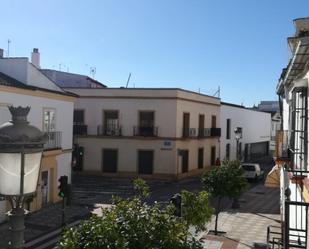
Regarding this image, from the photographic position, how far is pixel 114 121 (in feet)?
122

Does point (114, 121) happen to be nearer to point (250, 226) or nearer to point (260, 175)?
point (260, 175)

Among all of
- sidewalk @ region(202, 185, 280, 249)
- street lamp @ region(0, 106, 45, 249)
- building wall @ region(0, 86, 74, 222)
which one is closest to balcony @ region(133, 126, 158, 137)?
sidewalk @ region(202, 185, 280, 249)

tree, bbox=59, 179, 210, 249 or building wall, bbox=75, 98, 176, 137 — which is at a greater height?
building wall, bbox=75, 98, 176, 137

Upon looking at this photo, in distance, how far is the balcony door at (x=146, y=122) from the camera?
120 ft

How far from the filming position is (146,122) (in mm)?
36750

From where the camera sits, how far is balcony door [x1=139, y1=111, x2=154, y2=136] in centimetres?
3650

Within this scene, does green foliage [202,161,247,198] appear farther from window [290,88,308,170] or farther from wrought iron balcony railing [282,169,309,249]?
window [290,88,308,170]

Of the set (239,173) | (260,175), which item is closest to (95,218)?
(239,173)

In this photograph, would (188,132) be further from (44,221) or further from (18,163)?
(18,163)

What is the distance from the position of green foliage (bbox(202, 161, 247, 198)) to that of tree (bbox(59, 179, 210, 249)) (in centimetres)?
1387

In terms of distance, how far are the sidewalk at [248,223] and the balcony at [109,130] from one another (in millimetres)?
11594

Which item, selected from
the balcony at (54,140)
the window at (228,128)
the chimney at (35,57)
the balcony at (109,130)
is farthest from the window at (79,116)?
the window at (228,128)

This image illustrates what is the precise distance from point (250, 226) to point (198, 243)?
15.6m

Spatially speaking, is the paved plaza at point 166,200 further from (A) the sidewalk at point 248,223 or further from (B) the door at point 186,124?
(B) the door at point 186,124
